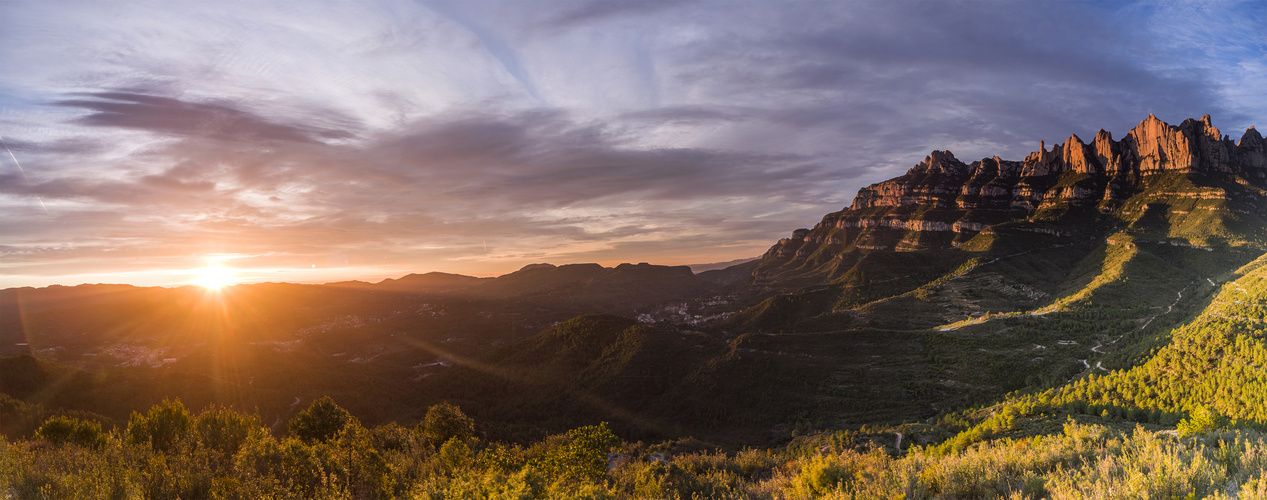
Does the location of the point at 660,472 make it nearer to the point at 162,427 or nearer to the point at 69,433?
the point at 162,427

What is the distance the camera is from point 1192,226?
484ft

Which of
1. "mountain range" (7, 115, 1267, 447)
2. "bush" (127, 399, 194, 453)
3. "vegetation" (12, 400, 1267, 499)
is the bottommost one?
"mountain range" (7, 115, 1267, 447)

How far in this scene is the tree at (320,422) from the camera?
46.8 m

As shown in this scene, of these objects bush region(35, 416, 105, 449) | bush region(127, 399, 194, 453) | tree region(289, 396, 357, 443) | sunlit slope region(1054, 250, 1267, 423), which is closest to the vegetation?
bush region(127, 399, 194, 453)

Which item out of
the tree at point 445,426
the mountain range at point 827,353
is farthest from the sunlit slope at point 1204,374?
the tree at point 445,426

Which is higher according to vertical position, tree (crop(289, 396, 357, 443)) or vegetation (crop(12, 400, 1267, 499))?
vegetation (crop(12, 400, 1267, 499))

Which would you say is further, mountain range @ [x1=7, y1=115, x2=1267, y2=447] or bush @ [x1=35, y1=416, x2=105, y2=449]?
mountain range @ [x1=7, y1=115, x2=1267, y2=447]

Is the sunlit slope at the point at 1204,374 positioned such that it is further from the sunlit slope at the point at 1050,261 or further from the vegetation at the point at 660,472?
the sunlit slope at the point at 1050,261

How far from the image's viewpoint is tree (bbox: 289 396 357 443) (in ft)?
154

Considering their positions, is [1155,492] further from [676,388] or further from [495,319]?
[495,319]

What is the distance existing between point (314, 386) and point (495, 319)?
10020 centimetres

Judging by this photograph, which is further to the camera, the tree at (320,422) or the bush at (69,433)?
the tree at (320,422)

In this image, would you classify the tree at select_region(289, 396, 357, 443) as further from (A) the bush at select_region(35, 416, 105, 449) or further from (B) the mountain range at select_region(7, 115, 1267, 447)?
(B) the mountain range at select_region(7, 115, 1267, 447)

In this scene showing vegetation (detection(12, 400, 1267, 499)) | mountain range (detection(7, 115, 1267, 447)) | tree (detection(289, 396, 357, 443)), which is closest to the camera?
vegetation (detection(12, 400, 1267, 499))
